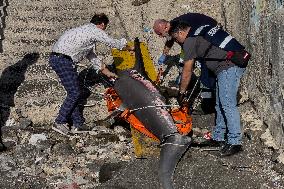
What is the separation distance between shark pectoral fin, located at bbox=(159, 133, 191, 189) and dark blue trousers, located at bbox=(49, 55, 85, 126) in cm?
160

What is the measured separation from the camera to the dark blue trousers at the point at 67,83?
→ 7645 mm

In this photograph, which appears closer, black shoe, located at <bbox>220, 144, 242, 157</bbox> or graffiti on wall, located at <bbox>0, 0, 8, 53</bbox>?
black shoe, located at <bbox>220, 144, 242, 157</bbox>

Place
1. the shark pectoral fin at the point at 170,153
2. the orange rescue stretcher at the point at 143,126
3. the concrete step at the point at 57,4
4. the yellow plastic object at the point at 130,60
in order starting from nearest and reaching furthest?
the shark pectoral fin at the point at 170,153, the orange rescue stretcher at the point at 143,126, the yellow plastic object at the point at 130,60, the concrete step at the point at 57,4

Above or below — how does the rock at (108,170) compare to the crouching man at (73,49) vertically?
below

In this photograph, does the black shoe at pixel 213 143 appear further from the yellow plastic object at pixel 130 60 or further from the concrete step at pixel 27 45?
the concrete step at pixel 27 45

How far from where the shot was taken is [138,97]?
24.5 ft

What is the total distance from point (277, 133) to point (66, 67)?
3132 millimetres

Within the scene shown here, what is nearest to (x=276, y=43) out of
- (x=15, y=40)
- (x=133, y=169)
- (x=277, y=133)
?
(x=277, y=133)

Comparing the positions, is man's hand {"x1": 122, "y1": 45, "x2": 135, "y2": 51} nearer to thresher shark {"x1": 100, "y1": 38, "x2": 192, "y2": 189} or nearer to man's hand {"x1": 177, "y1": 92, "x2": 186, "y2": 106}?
thresher shark {"x1": 100, "y1": 38, "x2": 192, "y2": 189}

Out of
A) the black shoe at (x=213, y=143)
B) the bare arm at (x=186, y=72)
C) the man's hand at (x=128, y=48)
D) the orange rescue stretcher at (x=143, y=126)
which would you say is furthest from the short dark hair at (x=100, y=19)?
the black shoe at (x=213, y=143)

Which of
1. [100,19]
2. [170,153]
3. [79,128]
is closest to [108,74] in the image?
[100,19]

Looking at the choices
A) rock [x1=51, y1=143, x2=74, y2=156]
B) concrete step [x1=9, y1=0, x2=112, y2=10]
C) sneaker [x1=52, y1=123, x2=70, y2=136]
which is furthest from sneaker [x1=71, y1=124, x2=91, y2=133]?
concrete step [x1=9, y1=0, x2=112, y2=10]

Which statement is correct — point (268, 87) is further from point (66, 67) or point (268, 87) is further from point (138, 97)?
Result: point (66, 67)

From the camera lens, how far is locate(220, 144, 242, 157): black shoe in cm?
721
